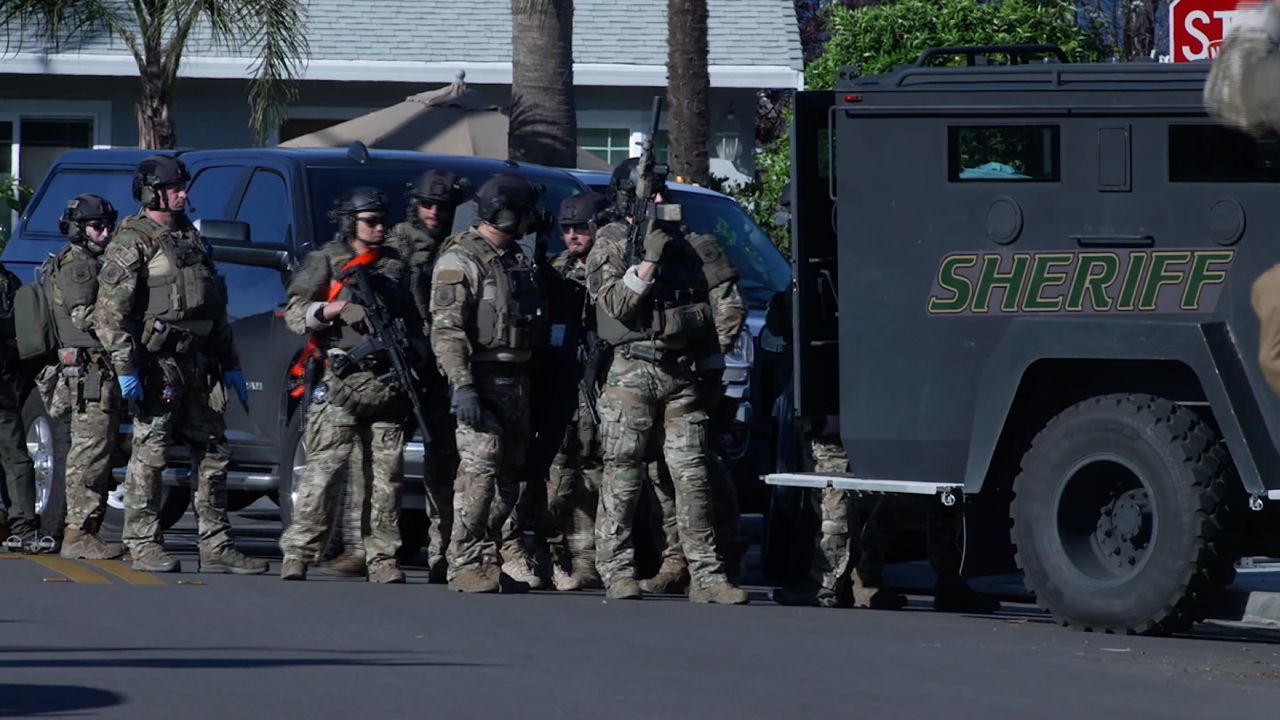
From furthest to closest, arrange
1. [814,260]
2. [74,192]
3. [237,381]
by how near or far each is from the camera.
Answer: [74,192] < [237,381] < [814,260]

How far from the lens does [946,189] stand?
31.5 ft

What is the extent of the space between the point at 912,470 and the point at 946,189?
48.5 inches

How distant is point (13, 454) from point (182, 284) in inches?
76.0

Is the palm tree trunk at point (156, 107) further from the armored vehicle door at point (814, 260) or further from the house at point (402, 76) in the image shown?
the armored vehicle door at point (814, 260)

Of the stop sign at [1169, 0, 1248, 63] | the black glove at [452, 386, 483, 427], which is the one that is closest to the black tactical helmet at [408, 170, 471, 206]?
the black glove at [452, 386, 483, 427]

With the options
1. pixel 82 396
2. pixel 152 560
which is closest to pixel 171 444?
pixel 152 560

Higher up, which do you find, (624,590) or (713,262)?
(713,262)

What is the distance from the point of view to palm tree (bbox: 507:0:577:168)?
752 inches

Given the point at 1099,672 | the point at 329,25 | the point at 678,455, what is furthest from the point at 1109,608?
the point at 329,25

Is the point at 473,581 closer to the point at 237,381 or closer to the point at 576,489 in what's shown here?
the point at 576,489

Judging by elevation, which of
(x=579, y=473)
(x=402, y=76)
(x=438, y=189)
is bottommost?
(x=579, y=473)

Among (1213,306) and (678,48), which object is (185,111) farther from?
(1213,306)

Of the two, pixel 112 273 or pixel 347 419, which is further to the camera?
pixel 112 273

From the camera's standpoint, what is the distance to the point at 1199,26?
1120cm
